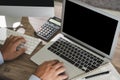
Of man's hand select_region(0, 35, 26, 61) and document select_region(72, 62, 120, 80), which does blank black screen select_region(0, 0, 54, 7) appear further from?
→ document select_region(72, 62, 120, 80)

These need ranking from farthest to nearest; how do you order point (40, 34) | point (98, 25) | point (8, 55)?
1. point (40, 34)
2. point (8, 55)
3. point (98, 25)

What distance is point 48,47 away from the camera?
4.55 feet

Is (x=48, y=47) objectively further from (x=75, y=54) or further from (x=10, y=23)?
(x=10, y=23)

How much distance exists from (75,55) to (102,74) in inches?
7.2

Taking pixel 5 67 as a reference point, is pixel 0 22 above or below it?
above

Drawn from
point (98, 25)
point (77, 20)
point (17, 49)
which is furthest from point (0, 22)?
point (98, 25)

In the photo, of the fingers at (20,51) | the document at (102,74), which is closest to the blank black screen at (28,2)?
the fingers at (20,51)

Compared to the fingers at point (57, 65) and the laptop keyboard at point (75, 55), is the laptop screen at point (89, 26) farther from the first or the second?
the fingers at point (57, 65)

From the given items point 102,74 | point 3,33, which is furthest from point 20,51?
point 102,74

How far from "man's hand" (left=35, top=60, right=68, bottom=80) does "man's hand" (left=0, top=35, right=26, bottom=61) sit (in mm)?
175

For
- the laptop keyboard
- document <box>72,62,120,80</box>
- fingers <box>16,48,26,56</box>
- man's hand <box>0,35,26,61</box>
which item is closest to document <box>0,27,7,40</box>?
man's hand <box>0,35,26,61</box>

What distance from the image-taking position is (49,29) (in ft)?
4.90

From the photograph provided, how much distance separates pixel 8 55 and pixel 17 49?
0.22 feet

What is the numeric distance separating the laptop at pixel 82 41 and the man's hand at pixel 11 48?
0.10 meters
